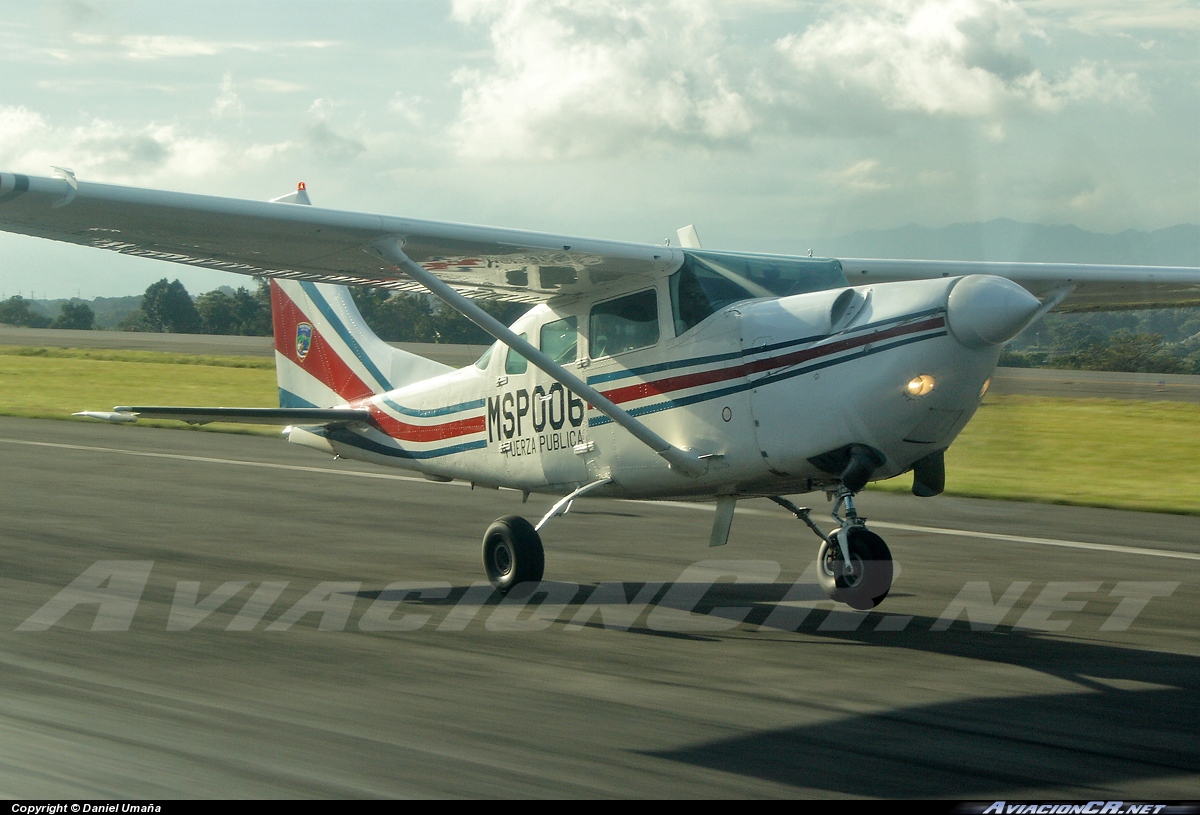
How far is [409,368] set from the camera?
11.6 metres

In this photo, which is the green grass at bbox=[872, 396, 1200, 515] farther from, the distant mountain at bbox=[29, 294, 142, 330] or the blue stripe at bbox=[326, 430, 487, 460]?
A: the distant mountain at bbox=[29, 294, 142, 330]

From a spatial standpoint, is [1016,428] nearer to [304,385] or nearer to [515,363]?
[515,363]

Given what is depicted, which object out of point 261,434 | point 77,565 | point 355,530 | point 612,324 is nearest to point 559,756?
point 612,324

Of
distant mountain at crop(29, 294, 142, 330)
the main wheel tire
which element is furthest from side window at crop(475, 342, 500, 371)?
distant mountain at crop(29, 294, 142, 330)

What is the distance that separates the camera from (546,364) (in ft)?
28.1

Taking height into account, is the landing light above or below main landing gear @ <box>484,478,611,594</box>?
above

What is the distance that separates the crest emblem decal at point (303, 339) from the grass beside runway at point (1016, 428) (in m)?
6.52

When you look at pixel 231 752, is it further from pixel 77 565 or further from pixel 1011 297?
pixel 77 565

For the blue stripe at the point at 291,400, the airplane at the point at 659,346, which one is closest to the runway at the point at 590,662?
the airplane at the point at 659,346

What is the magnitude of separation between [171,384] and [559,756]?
108 feet

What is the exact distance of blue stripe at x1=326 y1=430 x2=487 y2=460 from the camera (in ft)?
34.0

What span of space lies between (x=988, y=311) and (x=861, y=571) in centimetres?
198

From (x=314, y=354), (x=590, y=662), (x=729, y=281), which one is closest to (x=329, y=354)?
(x=314, y=354)

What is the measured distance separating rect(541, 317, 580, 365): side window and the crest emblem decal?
152 inches
